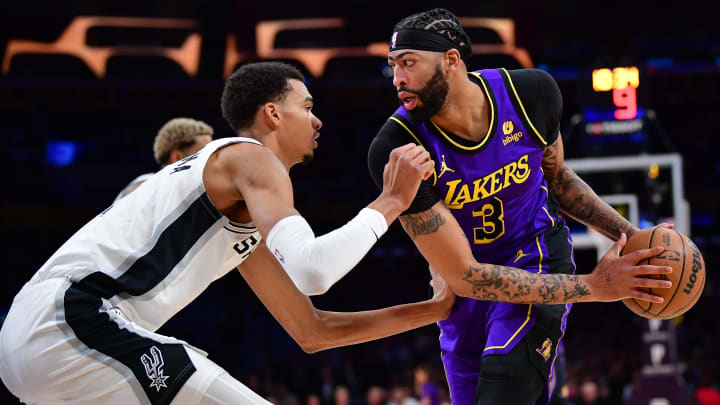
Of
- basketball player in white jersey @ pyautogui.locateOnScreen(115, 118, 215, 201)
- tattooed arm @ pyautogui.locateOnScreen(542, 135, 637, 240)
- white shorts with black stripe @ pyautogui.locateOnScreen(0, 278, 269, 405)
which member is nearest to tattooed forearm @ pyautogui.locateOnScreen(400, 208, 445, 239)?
tattooed arm @ pyautogui.locateOnScreen(542, 135, 637, 240)

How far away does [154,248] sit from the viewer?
2.75 metres

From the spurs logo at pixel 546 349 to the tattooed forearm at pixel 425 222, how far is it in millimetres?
722

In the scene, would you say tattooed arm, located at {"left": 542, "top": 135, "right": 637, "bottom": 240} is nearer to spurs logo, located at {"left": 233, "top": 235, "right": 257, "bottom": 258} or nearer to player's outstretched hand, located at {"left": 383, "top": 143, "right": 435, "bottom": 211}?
player's outstretched hand, located at {"left": 383, "top": 143, "right": 435, "bottom": 211}

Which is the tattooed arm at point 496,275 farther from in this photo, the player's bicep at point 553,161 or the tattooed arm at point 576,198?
the player's bicep at point 553,161

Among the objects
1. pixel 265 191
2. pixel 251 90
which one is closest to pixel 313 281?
pixel 265 191

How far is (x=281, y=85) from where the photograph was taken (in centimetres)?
320

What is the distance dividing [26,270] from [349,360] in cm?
835

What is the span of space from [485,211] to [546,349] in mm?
688

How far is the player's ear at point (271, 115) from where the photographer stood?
3.14m

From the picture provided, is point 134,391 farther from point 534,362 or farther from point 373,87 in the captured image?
point 373,87

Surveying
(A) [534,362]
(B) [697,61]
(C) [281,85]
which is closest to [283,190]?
(C) [281,85]

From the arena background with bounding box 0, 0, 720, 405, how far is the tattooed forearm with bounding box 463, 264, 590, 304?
30.2 ft

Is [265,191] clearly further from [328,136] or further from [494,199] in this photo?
[328,136]

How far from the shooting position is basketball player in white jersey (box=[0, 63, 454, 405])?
2.59m
